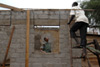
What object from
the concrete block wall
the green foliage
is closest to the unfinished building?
the concrete block wall

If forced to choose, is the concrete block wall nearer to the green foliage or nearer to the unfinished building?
the unfinished building

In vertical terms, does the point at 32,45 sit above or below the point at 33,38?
below

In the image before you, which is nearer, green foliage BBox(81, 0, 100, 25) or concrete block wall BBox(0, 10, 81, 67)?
concrete block wall BBox(0, 10, 81, 67)

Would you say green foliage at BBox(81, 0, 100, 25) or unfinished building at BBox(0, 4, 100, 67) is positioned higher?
green foliage at BBox(81, 0, 100, 25)

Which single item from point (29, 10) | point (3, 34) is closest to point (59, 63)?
point (29, 10)

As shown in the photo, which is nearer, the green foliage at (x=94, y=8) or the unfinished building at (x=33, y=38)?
the unfinished building at (x=33, y=38)

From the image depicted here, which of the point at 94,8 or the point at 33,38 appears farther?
the point at 94,8

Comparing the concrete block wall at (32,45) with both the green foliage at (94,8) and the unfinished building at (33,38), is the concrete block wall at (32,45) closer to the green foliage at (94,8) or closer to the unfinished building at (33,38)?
the unfinished building at (33,38)

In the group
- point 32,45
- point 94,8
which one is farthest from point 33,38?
point 94,8

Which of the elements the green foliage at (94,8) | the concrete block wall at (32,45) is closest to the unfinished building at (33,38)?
the concrete block wall at (32,45)

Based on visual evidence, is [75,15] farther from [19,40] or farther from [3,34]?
[3,34]

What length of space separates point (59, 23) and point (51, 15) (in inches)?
16.2

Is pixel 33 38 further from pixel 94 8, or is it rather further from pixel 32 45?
pixel 94 8

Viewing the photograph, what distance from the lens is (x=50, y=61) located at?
614 cm
